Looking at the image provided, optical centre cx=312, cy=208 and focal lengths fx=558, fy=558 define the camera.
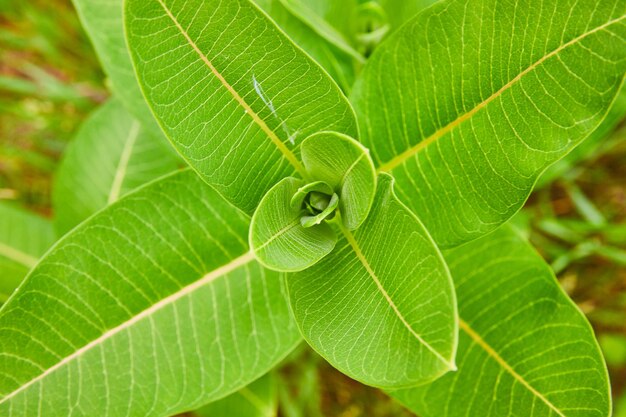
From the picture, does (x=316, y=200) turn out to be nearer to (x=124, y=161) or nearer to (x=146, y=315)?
(x=146, y=315)

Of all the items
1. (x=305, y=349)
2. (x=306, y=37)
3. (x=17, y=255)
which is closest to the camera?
(x=306, y=37)

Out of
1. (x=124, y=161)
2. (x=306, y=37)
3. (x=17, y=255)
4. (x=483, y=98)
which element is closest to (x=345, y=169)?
(x=483, y=98)

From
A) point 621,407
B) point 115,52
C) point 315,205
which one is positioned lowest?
point 621,407

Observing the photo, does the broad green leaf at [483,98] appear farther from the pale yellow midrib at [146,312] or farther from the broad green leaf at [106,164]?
the broad green leaf at [106,164]

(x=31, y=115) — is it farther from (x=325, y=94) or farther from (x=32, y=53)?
(x=325, y=94)

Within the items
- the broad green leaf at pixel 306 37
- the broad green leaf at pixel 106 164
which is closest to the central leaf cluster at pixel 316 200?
the broad green leaf at pixel 306 37
